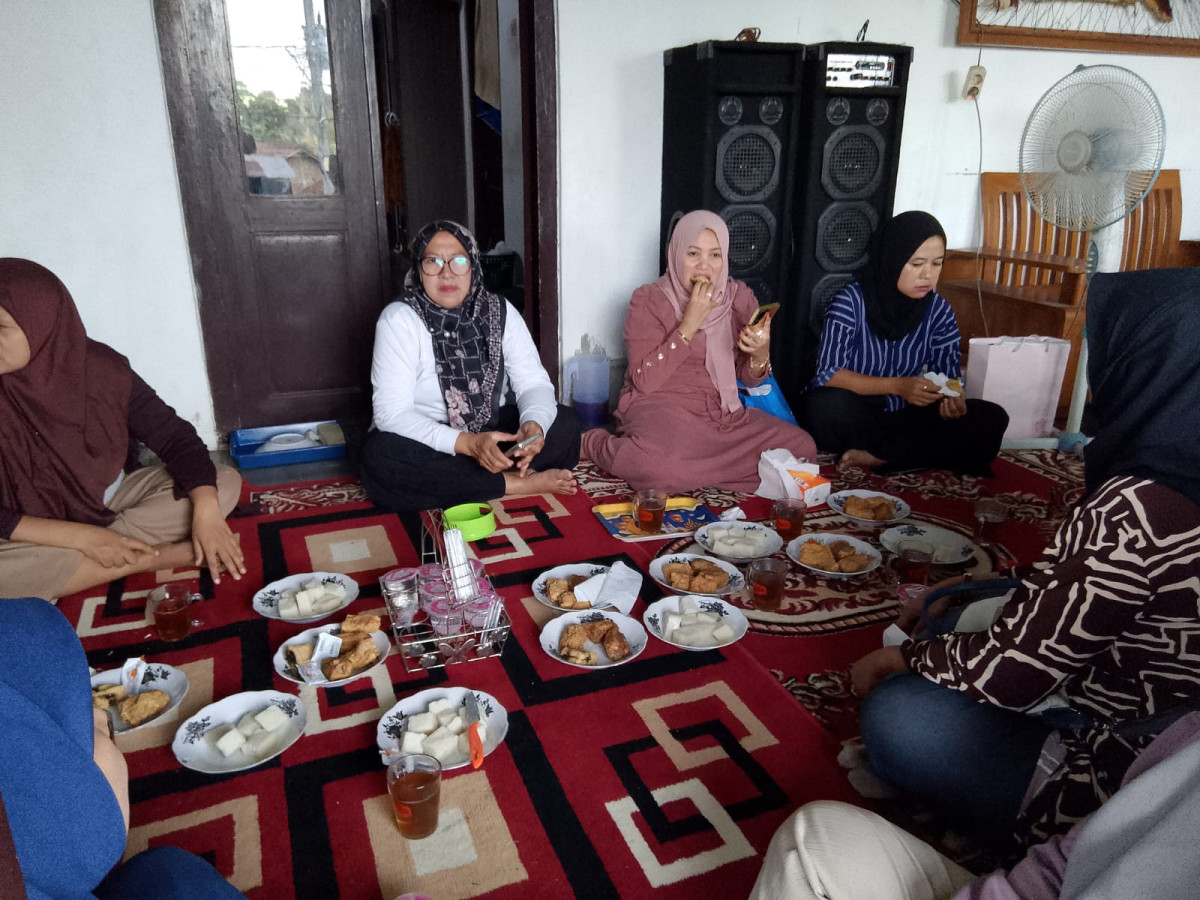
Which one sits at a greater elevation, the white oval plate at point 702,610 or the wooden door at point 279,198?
the wooden door at point 279,198

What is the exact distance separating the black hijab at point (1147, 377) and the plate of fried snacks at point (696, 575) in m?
0.92

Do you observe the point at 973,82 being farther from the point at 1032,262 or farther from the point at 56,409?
the point at 56,409

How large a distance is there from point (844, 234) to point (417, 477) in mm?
2002

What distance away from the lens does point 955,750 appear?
1191 mm

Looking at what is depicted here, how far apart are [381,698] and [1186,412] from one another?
Result: 1.42m

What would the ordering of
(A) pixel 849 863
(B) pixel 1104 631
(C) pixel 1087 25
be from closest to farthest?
(A) pixel 849 863 < (B) pixel 1104 631 < (C) pixel 1087 25

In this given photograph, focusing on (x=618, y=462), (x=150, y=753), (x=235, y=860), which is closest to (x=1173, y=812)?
(x=235, y=860)

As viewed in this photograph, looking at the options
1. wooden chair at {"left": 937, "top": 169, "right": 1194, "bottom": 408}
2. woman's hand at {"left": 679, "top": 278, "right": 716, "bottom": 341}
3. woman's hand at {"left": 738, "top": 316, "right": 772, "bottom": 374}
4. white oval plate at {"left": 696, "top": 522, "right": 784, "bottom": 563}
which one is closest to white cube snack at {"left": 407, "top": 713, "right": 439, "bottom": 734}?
white oval plate at {"left": 696, "top": 522, "right": 784, "bottom": 563}

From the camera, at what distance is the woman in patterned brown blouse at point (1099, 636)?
996mm

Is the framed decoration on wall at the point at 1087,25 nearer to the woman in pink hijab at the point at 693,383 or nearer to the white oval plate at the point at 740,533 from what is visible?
the woman in pink hijab at the point at 693,383

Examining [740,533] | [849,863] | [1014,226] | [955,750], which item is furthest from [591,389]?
[849,863]

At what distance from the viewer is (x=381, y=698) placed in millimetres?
1604

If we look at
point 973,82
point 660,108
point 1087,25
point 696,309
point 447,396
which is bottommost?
point 447,396

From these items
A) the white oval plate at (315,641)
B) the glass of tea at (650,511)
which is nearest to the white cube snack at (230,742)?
the white oval plate at (315,641)
